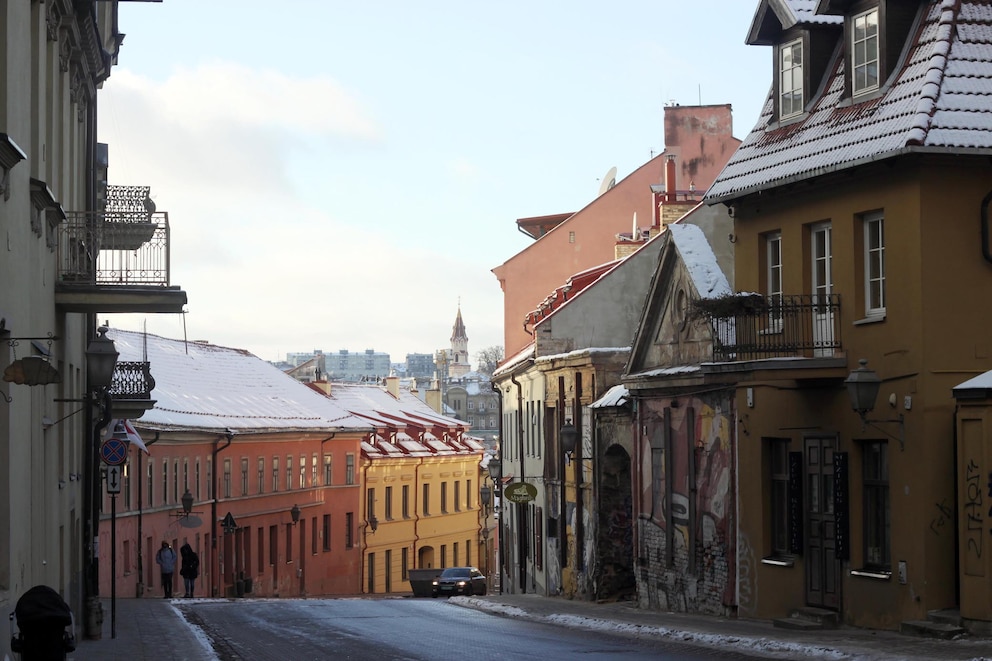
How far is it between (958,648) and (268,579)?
48.0 m

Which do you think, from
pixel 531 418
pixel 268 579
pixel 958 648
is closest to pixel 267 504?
pixel 268 579

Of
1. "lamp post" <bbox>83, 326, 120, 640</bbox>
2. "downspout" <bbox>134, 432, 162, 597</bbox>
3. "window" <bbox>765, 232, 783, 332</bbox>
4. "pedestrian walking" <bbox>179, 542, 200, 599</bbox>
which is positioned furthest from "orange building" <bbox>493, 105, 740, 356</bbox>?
"lamp post" <bbox>83, 326, 120, 640</bbox>

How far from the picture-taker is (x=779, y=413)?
2284 centimetres

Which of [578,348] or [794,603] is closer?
[794,603]

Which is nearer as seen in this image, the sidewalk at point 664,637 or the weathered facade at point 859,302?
the sidewalk at point 664,637

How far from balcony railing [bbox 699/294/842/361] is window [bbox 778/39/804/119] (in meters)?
3.05

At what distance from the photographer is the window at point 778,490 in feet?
75.7

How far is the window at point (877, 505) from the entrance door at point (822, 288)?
1.54m

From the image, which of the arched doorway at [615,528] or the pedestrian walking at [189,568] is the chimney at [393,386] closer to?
the pedestrian walking at [189,568]

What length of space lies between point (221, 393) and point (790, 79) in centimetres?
4305

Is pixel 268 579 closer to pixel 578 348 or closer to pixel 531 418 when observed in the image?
pixel 531 418

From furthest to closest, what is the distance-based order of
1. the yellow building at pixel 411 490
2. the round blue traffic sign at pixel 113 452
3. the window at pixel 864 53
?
the yellow building at pixel 411 490, the round blue traffic sign at pixel 113 452, the window at pixel 864 53

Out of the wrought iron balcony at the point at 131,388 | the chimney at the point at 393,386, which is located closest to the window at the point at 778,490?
the wrought iron balcony at the point at 131,388

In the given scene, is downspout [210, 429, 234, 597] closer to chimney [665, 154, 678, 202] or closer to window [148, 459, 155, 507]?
window [148, 459, 155, 507]
